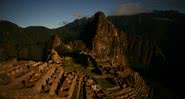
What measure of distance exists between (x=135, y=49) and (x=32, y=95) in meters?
112

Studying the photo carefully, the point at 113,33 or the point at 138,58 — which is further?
the point at 138,58

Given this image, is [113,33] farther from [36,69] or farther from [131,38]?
[36,69]

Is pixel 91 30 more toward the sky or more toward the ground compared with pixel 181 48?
more toward the sky

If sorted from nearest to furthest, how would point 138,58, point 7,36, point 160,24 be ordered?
point 7,36 < point 138,58 < point 160,24

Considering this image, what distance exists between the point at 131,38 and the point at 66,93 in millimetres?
112360

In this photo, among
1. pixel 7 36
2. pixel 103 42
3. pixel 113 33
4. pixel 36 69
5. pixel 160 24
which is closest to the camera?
pixel 36 69

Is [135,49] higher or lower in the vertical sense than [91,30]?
lower

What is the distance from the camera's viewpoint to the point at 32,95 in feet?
24.4

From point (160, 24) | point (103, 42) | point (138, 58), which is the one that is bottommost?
point (138, 58)

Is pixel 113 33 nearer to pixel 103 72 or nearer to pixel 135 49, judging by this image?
pixel 135 49

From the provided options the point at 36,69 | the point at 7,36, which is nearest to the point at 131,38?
the point at 7,36

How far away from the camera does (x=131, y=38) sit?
11844cm

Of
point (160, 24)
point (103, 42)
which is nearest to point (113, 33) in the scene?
point (103, 42)

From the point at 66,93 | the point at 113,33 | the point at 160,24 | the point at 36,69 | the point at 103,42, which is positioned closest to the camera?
the point at 66,93
